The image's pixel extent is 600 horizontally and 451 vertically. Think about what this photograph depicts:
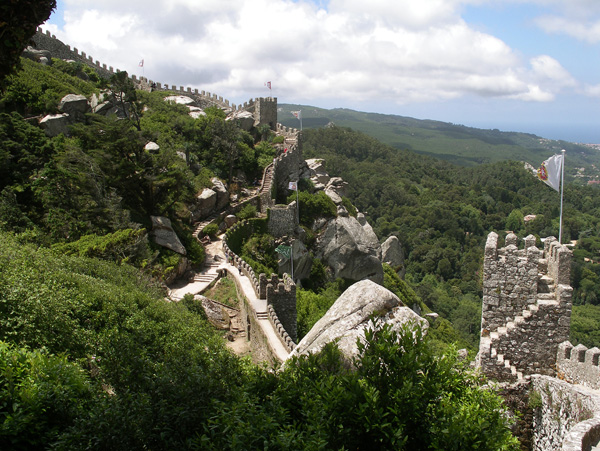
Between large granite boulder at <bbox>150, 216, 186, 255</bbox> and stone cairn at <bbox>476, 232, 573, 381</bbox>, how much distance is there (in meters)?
16.9

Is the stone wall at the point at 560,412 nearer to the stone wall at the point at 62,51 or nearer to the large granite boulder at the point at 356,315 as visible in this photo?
the large granite boulder at the point at 356,315

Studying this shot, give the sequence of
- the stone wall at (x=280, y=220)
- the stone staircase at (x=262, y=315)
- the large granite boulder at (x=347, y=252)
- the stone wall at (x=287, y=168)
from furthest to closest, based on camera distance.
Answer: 1. the stone wall at (x=287, y=168)
2. the large granite boulder at (x=347, y=252)
3. the stone wall at (x=280, y=220)
4. the stone staircase at (x=262, y=315)

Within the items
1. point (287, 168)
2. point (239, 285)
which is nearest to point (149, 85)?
point (287, 168)

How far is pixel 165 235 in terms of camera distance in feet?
79.5

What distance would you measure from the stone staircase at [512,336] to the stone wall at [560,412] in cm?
61

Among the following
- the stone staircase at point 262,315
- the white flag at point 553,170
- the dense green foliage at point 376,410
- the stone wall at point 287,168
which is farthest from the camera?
the stone wall at point 287,168

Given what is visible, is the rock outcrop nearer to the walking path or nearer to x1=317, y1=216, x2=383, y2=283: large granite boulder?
x1=317, y1=216, x2=383, y2=283: large granite boulder

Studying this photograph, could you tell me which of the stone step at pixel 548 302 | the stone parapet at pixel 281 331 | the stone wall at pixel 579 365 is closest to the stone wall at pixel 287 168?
the stone parapet at pixel 281 331

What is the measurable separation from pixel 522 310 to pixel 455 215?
77.5 metres

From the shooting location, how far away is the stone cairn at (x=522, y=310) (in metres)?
10.4

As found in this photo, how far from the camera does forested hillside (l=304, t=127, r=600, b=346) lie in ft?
207

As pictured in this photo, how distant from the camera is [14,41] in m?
7.61

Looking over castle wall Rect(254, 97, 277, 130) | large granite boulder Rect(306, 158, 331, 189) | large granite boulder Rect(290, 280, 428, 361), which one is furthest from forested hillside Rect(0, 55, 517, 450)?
castle wall Rect(254, 97, 277, 130)

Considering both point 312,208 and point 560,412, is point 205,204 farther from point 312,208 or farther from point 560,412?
point 560,412
